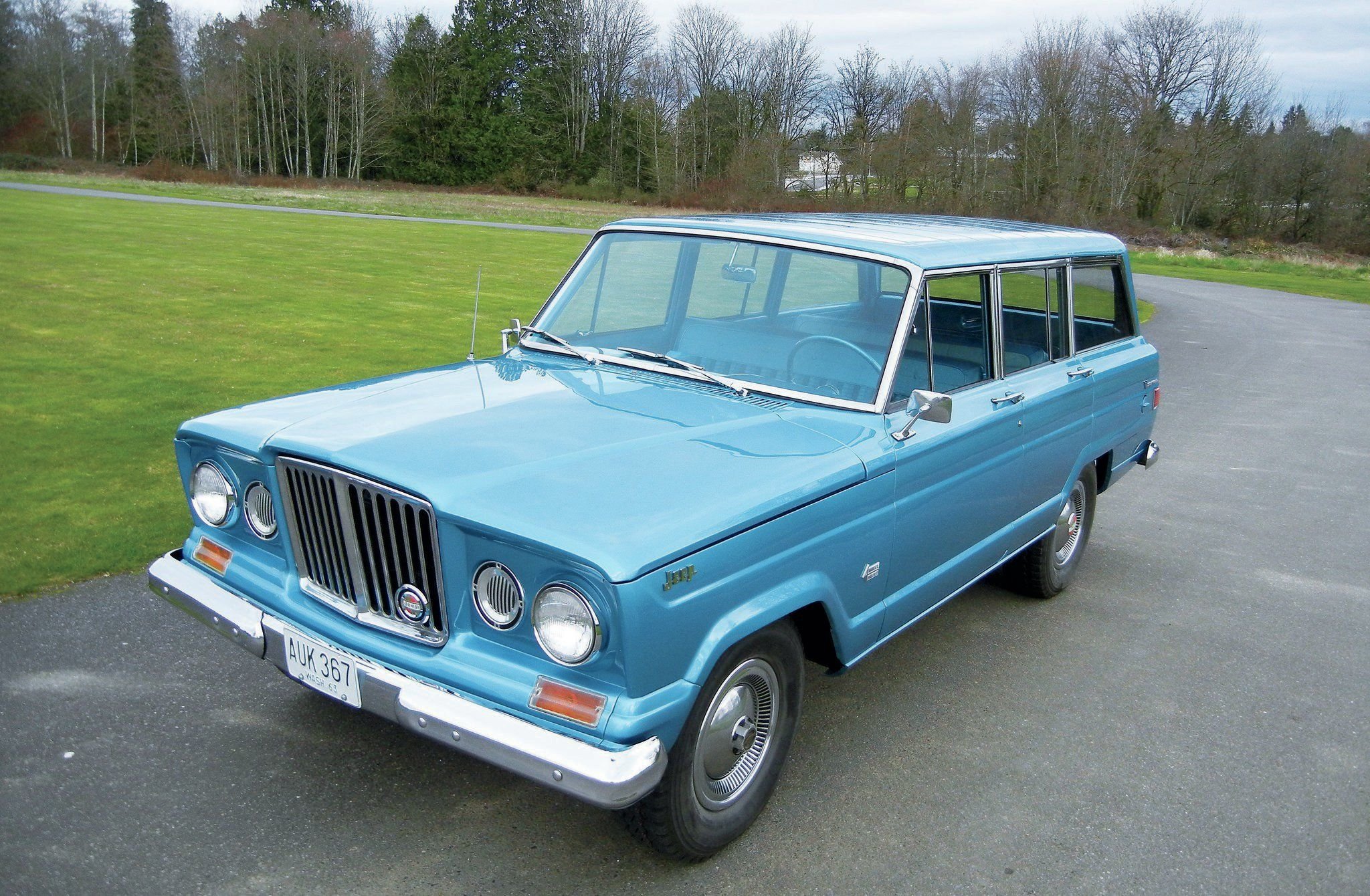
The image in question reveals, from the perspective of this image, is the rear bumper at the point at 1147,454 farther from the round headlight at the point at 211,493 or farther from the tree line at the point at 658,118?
the tree line at the point at 658,118

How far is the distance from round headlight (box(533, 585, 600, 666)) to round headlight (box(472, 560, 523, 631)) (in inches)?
3.3

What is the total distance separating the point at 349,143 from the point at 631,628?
7454 cm

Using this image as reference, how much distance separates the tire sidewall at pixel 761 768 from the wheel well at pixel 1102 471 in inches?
125

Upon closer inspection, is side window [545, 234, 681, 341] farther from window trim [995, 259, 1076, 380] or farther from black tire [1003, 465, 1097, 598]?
black tire [1003, 465, 1097, 598]

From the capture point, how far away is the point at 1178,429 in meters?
9.77

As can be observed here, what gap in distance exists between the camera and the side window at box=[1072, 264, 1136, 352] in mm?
5293

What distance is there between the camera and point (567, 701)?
2.60m

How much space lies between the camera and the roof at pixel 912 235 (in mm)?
4035

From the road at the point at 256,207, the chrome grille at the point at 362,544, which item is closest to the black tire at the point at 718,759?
the chrome grille at the point at 362,544

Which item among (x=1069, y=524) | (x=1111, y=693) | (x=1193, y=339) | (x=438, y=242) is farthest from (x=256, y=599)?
(x=438, y=242)

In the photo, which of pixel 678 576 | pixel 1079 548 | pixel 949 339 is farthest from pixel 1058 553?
pixel 678 576

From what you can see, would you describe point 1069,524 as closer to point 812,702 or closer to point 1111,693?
point 1111,693

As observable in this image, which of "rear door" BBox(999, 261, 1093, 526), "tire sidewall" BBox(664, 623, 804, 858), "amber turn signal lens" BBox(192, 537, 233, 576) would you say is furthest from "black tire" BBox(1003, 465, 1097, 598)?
"amber turn signal lens" BBox(192, 537, 233, 576)

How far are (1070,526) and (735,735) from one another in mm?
3068
